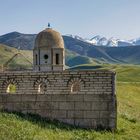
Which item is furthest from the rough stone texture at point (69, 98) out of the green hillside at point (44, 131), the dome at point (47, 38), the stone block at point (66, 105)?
the dome at point (47, 38)

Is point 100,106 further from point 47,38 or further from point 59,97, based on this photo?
point 47,38

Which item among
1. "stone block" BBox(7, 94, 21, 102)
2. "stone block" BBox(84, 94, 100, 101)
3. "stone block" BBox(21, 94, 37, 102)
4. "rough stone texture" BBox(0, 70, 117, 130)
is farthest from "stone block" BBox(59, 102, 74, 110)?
"stone block" BBox(7, 94, 21, 102)

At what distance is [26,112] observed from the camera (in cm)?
1906

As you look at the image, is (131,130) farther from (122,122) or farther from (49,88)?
(49,88)

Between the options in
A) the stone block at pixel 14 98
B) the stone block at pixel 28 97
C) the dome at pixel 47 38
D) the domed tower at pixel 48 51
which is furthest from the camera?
the domed tower at pixel 48 51

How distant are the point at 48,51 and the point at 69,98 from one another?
1932cm

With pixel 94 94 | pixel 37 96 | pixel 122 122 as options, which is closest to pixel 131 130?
pixel 122 122

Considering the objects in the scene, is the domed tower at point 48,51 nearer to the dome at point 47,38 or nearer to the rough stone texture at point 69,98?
the dome at point 47,38

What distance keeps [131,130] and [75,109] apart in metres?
3.26

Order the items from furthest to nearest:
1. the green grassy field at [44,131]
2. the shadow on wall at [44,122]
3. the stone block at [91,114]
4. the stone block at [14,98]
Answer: the stone block at [14,98], the stone block at [91,114], the shadow on wall at [44,122], the green grassy field at [44,131]

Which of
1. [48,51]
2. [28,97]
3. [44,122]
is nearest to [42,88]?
[28,97]

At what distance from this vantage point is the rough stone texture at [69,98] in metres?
18.6

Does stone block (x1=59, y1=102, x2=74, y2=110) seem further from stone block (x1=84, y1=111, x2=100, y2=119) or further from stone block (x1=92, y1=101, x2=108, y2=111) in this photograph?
stone block (x1=92, y1=101, x2=108, y2=111)

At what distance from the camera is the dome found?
3700 centimetres
